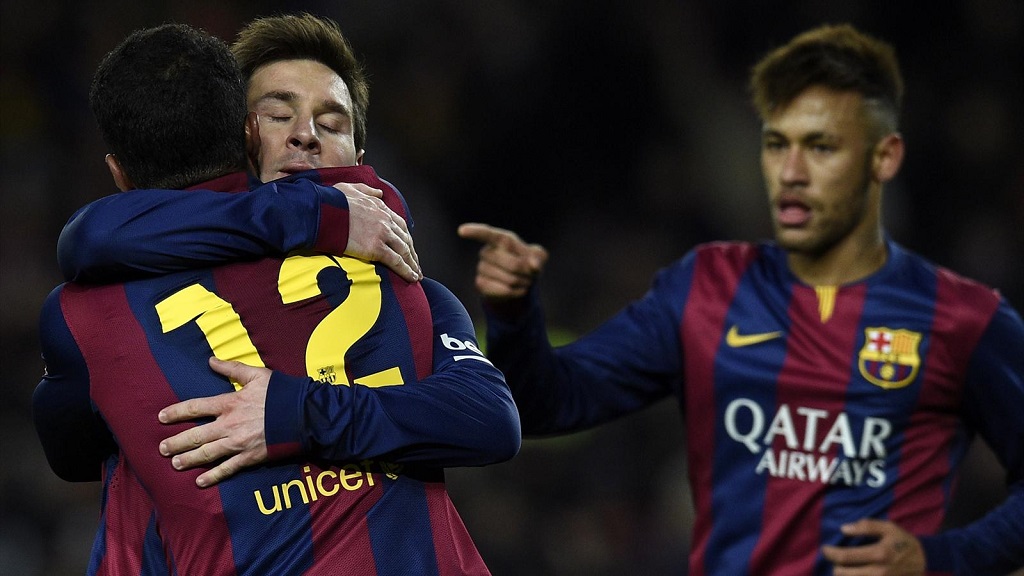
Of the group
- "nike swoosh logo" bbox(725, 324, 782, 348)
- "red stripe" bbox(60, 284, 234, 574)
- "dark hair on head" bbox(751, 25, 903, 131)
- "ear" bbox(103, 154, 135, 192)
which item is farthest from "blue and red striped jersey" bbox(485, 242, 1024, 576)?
"red stripe" bbox(60, 284, 234, 574)

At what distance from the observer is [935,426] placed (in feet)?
11.4

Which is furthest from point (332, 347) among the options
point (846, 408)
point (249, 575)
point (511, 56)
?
point (511, 56)

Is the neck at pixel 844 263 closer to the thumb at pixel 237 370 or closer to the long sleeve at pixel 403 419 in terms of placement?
the long sleeve at pixel 403 419

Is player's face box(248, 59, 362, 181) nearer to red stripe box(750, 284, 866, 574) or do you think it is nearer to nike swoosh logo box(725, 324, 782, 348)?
nike swoosh logo box(725, 324, 782, 348)

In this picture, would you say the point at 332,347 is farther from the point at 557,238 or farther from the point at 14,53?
the point at 14,53

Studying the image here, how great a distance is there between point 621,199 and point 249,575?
19.2ft

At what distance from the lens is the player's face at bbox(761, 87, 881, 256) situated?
142 inches

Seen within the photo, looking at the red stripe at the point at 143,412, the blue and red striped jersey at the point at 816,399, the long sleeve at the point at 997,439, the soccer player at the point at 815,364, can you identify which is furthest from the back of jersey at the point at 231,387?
the long sleeve at the point at 997,439

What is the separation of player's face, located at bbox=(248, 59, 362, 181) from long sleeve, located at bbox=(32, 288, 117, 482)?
21.3 inches

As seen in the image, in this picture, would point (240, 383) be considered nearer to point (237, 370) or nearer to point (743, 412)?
point (237, 370)

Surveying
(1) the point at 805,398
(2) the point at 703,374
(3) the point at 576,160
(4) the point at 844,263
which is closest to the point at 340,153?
(2) the point at 703,374

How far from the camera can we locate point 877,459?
343cm

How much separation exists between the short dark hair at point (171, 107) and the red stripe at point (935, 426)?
198 centimetres

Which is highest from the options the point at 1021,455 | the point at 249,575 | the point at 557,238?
the point at 249,575
